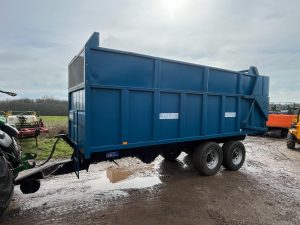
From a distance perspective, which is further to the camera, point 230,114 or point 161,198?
point 230,114

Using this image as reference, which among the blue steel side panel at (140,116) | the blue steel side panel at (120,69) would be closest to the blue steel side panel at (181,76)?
the blue steel side panel at (120,69)

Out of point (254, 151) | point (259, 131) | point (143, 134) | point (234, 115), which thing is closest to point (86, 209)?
point (143, 134)

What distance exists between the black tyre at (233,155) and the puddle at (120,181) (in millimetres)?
2088

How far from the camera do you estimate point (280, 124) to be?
15125 millimetres

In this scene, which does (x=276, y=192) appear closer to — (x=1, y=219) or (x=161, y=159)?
(x=161, y=159)

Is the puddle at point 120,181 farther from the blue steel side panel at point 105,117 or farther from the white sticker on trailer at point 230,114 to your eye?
the white sticker on trailer at point 230,114

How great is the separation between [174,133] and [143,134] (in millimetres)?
884

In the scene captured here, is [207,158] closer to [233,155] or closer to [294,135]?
[233,155]

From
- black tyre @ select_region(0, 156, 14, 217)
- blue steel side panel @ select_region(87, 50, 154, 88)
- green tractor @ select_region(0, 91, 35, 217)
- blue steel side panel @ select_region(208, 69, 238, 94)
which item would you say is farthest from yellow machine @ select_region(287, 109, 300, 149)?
black tyre @ select_region(0, 156, 14, 217)

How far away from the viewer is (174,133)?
18.7 feet

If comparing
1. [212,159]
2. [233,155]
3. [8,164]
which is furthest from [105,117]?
[233,155]

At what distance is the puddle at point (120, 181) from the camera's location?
5578 mm

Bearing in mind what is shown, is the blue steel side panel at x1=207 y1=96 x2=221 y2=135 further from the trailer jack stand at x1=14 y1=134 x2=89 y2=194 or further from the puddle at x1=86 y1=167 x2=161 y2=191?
the trailer jack stand at x1=14 y1=134 x2=89 y2=194

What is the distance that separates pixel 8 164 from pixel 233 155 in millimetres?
5688
